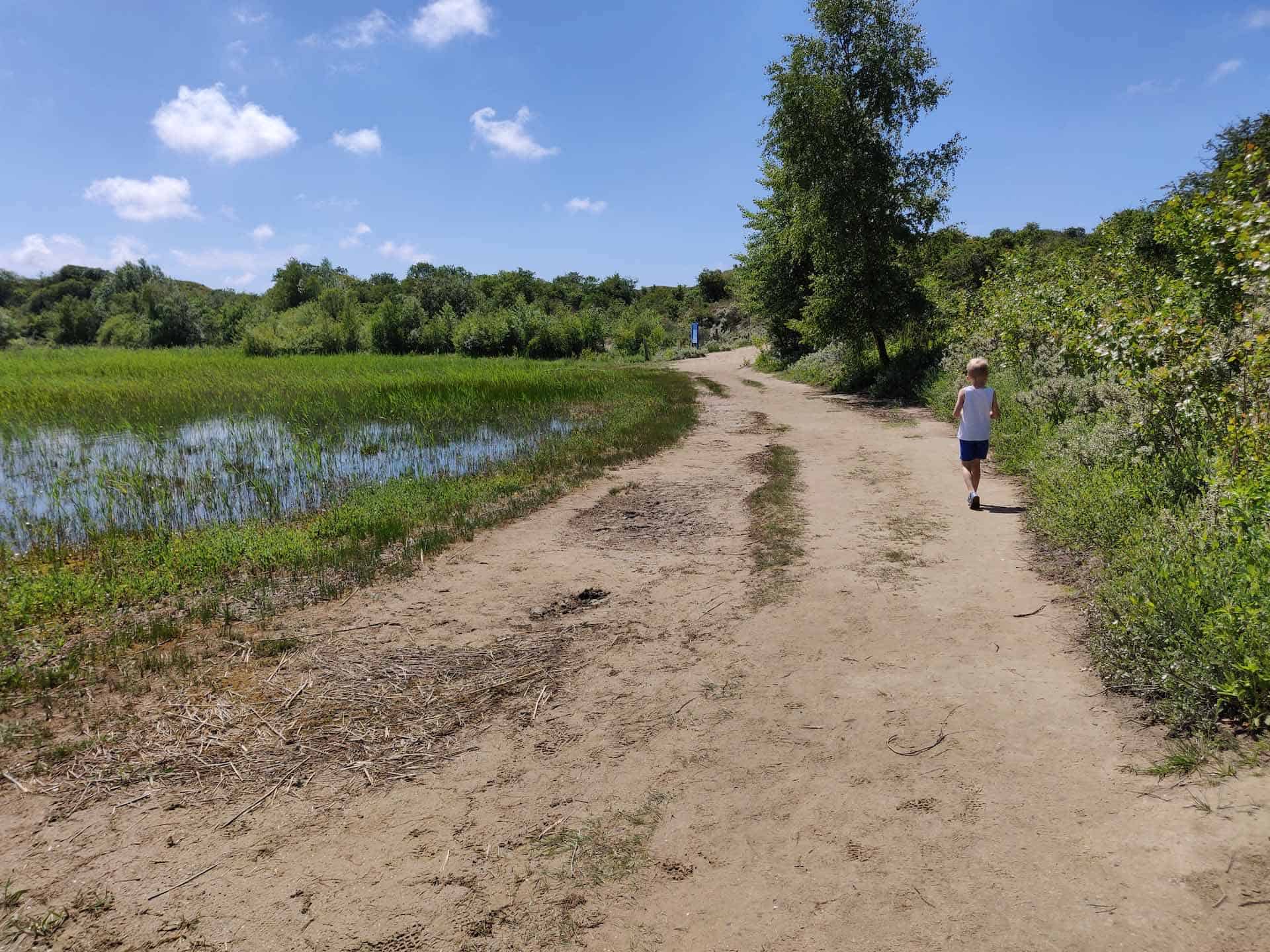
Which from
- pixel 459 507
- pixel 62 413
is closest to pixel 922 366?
pixel 459 507

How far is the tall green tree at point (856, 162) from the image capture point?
1756 cm

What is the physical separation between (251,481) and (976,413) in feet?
33.1

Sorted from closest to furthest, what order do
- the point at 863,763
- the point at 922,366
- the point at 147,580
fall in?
the point at 863,763 < the point at 147,580 < the point at 922,366

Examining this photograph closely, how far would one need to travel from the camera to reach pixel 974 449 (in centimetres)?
805

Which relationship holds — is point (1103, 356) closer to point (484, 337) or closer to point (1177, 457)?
point (1177, 457)

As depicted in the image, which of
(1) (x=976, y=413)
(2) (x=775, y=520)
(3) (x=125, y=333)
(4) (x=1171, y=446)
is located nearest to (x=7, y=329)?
(3) (x=125, y=333)

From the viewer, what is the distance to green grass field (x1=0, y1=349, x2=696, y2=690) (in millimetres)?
6102

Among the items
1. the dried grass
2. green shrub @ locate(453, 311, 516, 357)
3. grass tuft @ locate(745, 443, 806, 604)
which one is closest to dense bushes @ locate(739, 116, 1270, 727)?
grass tuft @ locate(745, 443, 806, 604)

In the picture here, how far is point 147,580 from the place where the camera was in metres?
6.46

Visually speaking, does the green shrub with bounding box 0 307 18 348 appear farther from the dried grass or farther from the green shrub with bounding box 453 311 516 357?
the dried grass

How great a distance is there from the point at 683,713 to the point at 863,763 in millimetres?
1104

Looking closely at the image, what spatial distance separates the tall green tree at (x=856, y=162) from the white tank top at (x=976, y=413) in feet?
38.0

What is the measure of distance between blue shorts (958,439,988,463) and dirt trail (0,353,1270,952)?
2699 millimetres

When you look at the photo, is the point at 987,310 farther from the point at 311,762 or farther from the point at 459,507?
the point at 311,762
